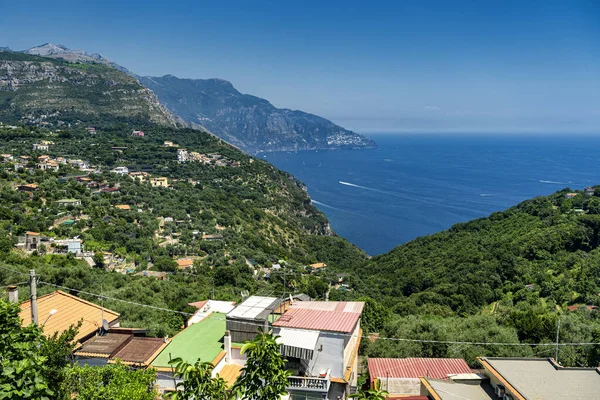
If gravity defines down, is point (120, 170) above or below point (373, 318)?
above

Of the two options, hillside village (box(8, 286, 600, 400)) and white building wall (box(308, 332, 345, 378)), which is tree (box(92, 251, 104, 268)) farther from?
white building wall (box(308, 332, 345, 378))

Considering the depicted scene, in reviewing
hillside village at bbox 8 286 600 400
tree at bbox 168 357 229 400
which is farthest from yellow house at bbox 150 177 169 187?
tree at bbox 168 357 229 400

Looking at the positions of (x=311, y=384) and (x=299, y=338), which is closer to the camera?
(x=311, y=384)

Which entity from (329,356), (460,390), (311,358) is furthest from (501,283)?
(311,358)

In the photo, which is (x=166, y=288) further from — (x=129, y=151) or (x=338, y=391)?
(x=129, y=151)

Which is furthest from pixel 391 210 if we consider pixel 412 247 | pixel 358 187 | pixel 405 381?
pixel 405 381

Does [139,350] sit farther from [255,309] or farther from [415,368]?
[415,368]
